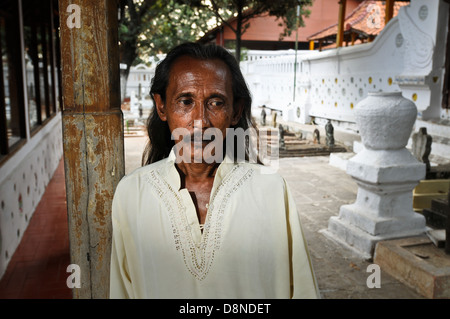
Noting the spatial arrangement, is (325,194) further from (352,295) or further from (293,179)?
(352,295)

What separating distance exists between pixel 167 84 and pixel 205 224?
0.57 metres

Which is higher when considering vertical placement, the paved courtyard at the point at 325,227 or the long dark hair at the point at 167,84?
the long dark hair at the point at 167,84

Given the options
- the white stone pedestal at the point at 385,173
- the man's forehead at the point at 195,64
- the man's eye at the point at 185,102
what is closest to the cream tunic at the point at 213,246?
the man's eye at the point at 185,102

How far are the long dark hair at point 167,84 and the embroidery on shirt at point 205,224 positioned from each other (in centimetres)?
28

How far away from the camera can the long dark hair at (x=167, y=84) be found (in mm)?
1545

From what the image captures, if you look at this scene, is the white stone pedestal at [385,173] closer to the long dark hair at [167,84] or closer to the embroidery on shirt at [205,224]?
the long dark hair at [167,84]

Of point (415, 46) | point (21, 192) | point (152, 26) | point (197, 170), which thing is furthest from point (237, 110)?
point (152, 26)

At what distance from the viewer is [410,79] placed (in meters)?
8.12

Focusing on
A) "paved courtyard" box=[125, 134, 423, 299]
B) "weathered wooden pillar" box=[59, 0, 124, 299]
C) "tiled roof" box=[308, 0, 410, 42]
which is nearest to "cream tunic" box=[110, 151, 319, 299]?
"weathered wooden pillar" box=[59, 0, 124, 299]

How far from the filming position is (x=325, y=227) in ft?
16.1

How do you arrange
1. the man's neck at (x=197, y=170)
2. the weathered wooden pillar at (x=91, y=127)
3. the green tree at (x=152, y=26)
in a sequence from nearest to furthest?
the weathered wooden pillar at (x=91, y=127), the man's neck at (x=197, y=170), the green tree at (x=152, y=26)

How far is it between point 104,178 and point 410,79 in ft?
26.1

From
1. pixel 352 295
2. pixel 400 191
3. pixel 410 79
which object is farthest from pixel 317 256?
pixel 410 79

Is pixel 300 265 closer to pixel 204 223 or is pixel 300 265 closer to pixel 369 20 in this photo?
pixel 204 223
